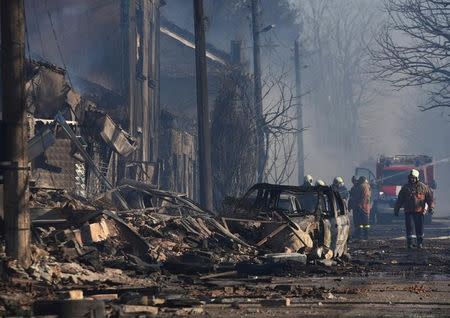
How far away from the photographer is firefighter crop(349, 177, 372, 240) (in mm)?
28078

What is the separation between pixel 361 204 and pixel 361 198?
177 mm

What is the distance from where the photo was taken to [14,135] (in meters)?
12.6

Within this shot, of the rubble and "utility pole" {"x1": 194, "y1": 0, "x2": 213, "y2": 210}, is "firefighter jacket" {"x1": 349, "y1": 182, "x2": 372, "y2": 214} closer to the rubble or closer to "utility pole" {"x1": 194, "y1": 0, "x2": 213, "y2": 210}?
"utility pole" {"x1": 194, "y1": 0, "x2": 213, "y2": 210}

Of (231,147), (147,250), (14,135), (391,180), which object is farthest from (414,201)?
(391,180)

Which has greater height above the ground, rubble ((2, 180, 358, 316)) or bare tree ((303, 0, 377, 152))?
bare tree ((303, 0, 377, 152))

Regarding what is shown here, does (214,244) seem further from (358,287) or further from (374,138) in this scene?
(374,138)

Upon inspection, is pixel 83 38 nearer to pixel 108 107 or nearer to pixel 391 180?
pixel 108 107

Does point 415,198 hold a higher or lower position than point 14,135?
lower

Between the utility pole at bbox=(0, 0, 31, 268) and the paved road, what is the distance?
223 cm

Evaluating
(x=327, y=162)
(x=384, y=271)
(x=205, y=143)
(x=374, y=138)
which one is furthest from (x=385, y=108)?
(x=384, y=271)

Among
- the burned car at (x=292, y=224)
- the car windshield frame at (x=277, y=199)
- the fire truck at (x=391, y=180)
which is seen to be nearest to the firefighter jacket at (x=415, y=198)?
the burned car at (x=292, y=224)

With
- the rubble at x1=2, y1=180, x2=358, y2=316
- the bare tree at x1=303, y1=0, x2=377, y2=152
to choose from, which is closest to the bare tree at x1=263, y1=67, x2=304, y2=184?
the rubble at x1=2, y1=180, x2=358, y2=316

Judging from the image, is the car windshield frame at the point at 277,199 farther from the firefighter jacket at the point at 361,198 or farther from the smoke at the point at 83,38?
the smoke at the point at 83,38

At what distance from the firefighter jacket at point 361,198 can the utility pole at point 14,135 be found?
54.4 feet
